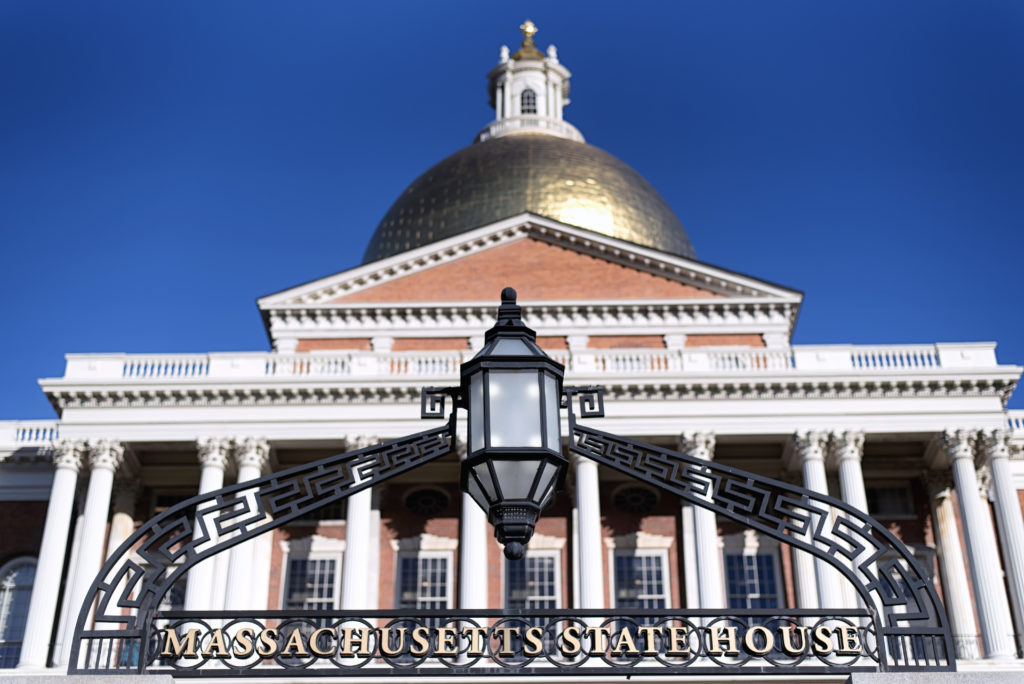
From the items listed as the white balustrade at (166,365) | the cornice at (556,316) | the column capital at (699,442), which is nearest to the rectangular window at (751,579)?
the column capital at (699,442)

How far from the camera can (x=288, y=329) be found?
133 feet

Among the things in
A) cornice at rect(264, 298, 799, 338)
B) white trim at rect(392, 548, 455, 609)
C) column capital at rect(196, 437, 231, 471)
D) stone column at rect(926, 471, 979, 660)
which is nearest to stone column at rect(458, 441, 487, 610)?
white trim at rect(392, 548, 455, 609)

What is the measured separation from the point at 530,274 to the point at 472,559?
Result: 1234 centimetres

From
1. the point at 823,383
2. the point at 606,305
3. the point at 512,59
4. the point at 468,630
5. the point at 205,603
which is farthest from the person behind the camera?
the point at 512,59

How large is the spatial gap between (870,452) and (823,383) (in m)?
3.32

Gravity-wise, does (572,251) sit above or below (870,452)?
above

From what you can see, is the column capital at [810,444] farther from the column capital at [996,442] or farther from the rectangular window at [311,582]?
the rectangular window at [311,582]

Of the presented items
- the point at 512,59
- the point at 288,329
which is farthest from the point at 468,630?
the point at 512,59

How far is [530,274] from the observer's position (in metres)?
42.0

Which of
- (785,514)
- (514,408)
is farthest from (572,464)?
(514,408)

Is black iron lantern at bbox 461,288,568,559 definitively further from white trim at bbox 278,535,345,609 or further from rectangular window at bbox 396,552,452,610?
white trim at bbox 278,535,345,609

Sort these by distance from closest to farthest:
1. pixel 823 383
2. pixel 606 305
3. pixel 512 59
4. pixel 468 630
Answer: pixel 468 630
pixel 823 383
pixel 606 305
pixel 512 59

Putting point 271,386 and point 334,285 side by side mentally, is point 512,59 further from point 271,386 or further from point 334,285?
point 271,386

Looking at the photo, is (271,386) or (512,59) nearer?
(271,386)
